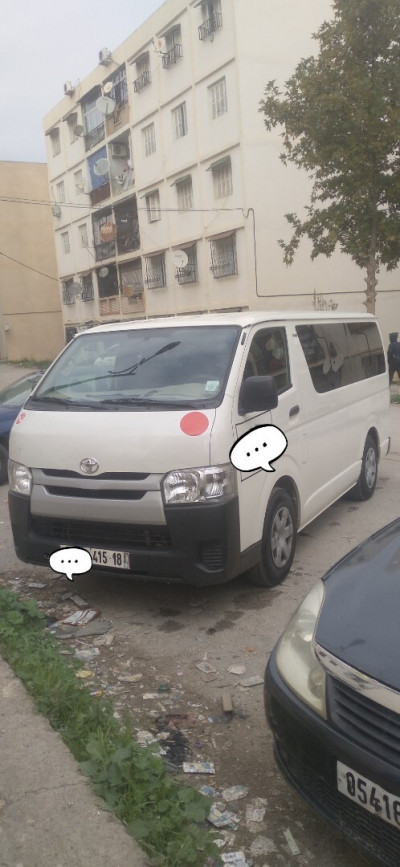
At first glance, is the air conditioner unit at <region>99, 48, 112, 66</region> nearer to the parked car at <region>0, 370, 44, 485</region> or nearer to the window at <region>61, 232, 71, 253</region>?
the window at <region>61, 232, 71, 253</region>

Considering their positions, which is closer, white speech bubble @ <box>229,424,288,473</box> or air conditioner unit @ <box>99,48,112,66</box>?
white speech bubble @ <box>229,424,288,473</box>

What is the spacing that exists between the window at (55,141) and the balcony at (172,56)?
1344cm

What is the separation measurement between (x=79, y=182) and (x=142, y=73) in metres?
8.24

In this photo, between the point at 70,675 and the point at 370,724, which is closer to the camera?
the point at 370,724

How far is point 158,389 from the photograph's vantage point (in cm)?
453

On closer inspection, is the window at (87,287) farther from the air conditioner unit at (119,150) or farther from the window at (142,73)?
the window at (142,73)

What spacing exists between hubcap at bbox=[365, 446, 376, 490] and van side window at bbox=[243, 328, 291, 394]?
2.29m

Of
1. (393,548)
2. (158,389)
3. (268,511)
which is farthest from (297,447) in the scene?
(393,548)

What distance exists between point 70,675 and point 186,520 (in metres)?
1.03

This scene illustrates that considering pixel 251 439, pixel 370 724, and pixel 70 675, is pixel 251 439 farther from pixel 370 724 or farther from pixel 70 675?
pixel 370 724

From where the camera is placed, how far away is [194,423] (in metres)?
4.09

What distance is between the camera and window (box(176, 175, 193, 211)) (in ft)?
86.2

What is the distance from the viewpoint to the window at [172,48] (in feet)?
83.7

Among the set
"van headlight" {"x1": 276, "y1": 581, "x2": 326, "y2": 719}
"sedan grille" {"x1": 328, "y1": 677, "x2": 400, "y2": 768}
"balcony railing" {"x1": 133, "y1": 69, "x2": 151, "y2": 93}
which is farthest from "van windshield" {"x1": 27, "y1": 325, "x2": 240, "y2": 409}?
"balcony railing" {"x1": 133, "y1": 69, "x2": 151, "y2": 93}
